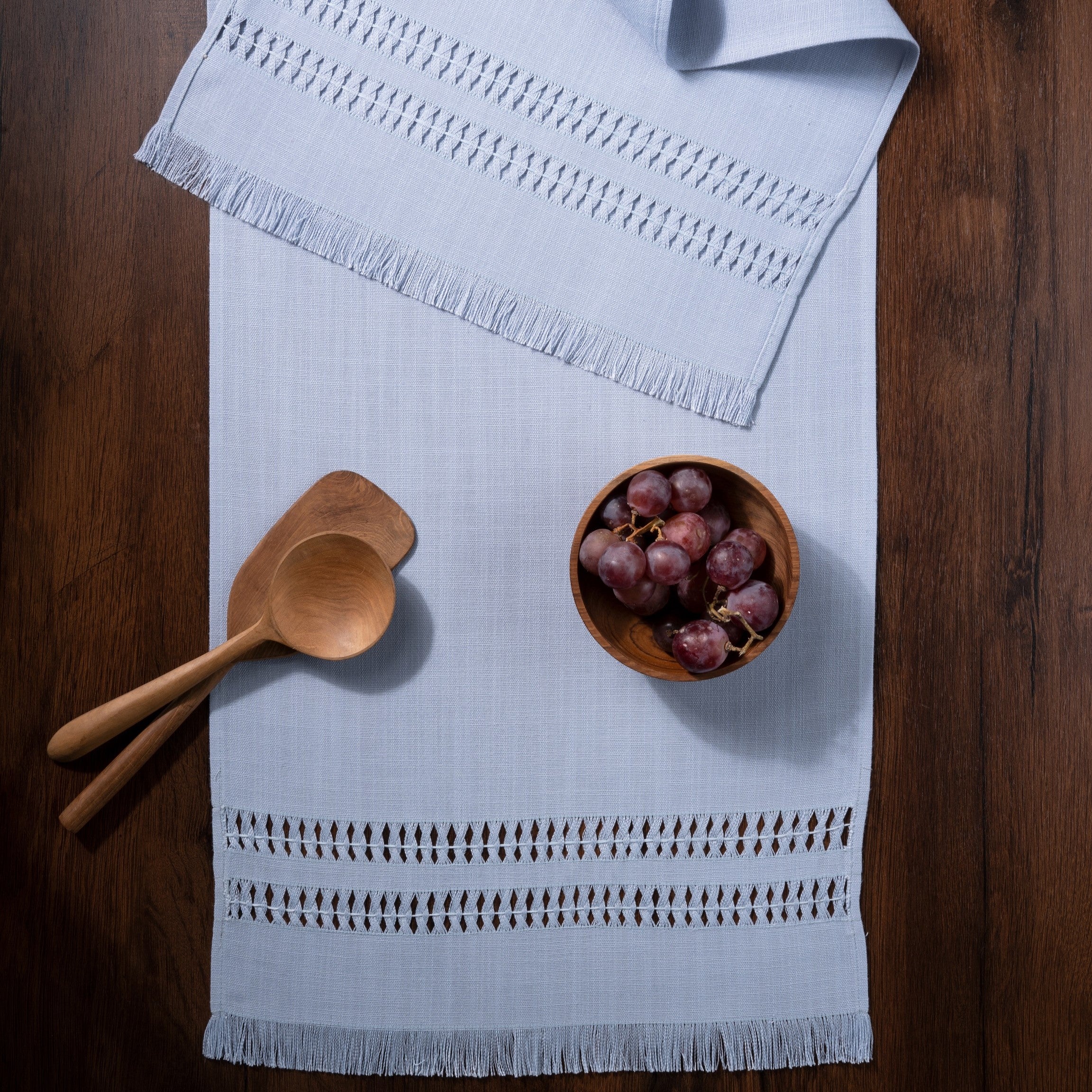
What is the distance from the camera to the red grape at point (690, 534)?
22.2 inches

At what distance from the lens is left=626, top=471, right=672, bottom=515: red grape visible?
56 cm

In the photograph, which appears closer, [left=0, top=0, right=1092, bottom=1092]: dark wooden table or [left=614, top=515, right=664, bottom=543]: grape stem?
[left=614, top=515, right=664, bottom=543]: grape stem

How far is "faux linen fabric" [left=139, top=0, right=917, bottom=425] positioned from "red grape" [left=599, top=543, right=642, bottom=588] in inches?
6.8

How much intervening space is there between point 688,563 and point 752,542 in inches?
2.1

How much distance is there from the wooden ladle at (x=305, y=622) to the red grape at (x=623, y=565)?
181 mm

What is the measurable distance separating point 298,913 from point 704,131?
0.73m

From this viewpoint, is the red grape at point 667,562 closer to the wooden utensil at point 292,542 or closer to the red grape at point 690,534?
the red grape at point 690,534

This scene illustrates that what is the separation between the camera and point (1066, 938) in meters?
0.70

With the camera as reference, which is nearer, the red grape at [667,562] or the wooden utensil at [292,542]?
the red grape at [667,562]

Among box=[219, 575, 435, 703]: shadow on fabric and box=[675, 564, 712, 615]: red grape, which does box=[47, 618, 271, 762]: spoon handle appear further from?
box=[675, 564, 712, 615]: red grape

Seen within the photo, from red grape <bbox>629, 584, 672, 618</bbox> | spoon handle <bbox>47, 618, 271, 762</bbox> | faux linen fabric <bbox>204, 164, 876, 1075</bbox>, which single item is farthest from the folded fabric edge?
red grape <bbox>629, 584, 672, 618</bbox>

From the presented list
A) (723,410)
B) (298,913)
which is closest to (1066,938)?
(723,410)

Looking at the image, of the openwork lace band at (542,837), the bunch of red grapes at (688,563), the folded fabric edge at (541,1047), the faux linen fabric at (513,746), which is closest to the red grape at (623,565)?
the bunch of red grapes at (688,563)

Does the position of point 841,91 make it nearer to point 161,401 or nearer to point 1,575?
point 161,401
